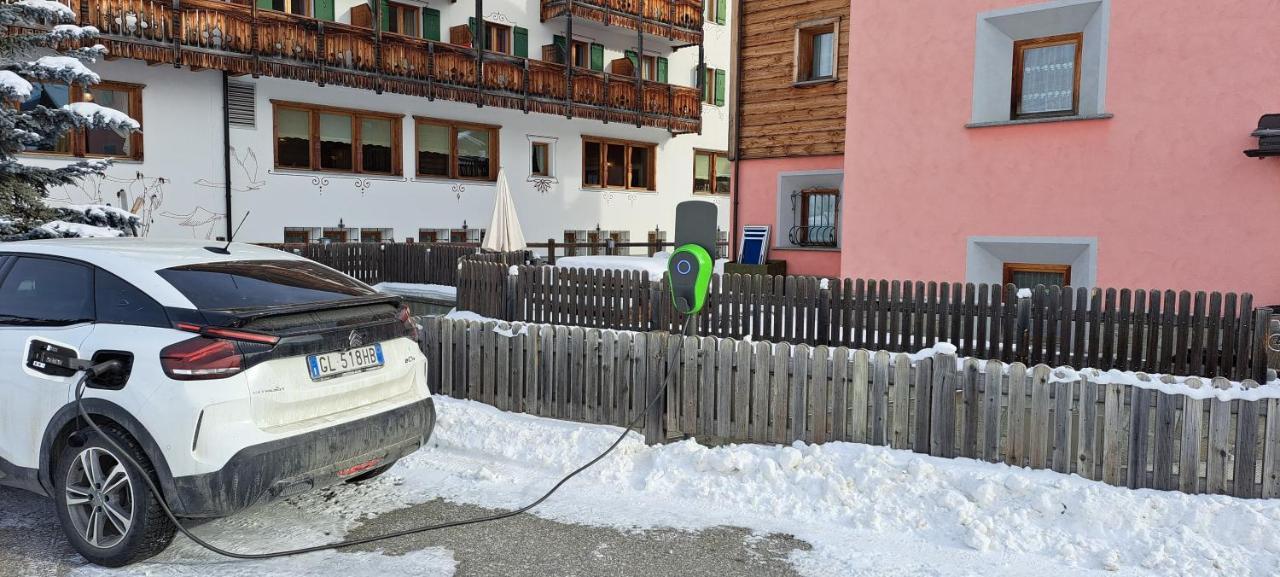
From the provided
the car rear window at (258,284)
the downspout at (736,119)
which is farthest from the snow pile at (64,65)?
the downspout at (736,119)

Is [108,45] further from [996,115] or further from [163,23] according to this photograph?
[996,115]

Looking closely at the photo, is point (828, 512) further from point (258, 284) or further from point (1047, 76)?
point (1047, 76)

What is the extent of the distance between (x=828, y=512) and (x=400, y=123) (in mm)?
21231

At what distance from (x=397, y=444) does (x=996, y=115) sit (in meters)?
11.3

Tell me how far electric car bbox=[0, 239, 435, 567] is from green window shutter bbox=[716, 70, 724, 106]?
29.9 m

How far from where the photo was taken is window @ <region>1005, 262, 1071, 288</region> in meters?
12.7

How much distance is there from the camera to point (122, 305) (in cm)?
428

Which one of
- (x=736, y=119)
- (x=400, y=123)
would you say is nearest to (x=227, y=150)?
(x=400, y=123)

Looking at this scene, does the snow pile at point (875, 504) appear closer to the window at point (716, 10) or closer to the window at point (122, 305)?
the window at point (122, 305)

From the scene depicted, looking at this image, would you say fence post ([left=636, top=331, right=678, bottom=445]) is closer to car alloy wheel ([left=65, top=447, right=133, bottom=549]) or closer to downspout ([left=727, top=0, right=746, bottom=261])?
car alloy wheel ([left=65, top=447, right=133, bottom=549])

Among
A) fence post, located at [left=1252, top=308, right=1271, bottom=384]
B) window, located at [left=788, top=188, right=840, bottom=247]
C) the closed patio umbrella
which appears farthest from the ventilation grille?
fence post, located at [left=1252, top=308, right=1271, bottom=384]

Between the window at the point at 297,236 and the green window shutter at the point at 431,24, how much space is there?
22.3 feet

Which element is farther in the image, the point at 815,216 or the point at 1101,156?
the point at 815,216

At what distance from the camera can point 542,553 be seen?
450 centimetres
